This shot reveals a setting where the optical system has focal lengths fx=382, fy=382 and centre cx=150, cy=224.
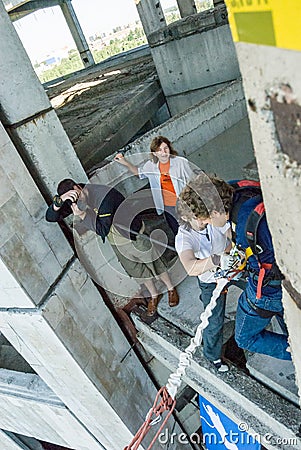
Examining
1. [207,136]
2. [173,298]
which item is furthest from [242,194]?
[207,136]

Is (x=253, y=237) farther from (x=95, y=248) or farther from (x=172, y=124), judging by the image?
(x=172, y=124)

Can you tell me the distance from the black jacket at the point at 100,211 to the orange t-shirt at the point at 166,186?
1.78 ft

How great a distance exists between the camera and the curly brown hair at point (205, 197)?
8.73 ft

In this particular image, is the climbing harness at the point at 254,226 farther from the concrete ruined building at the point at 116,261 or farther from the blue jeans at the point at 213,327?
the blue jeans at the point at 213,327

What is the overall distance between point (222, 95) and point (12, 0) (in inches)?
475

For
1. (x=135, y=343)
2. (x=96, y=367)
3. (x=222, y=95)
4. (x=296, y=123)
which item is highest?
(x=296, y=123)

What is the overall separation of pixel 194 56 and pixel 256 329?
6418 mm

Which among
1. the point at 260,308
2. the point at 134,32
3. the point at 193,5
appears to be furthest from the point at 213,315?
the point at 134,32

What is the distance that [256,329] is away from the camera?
3.16 metres

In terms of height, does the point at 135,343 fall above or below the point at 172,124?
below

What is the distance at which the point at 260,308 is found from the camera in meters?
2.96

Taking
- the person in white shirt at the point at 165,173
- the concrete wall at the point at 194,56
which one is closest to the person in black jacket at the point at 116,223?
the person in white shirt at the point at 165,173

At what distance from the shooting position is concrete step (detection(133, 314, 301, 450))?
3.22 meters

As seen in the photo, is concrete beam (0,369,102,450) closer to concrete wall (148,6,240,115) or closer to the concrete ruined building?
the concrete ruined building
